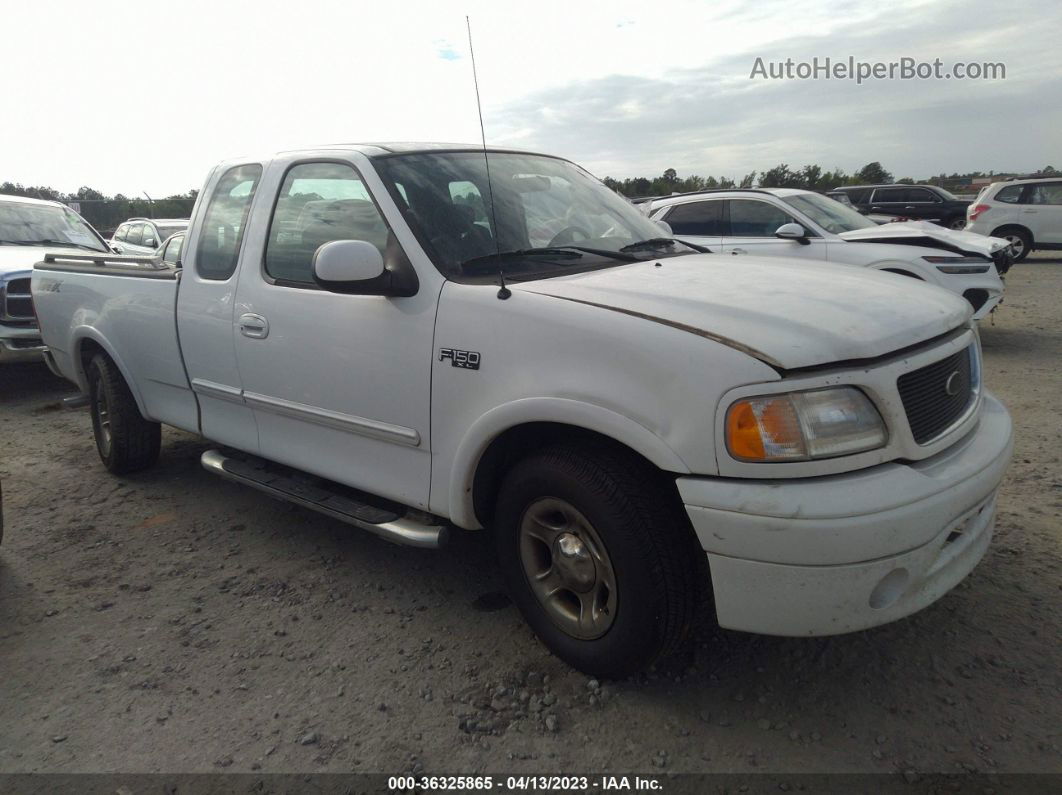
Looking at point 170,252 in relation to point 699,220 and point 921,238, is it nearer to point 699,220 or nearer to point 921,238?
point 699,220

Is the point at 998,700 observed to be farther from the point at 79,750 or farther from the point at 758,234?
the point at 758,234

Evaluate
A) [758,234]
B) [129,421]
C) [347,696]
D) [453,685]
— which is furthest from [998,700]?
[758,234]

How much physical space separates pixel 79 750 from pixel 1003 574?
349 centimetres

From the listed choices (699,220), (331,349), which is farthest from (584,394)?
(699,220)

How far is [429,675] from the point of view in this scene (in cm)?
269

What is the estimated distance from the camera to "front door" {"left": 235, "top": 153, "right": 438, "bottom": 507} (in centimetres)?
286

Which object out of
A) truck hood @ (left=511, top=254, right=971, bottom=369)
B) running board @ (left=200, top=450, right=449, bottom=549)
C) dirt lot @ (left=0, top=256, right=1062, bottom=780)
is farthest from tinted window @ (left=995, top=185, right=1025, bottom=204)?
running board @ (left=200, top=450, right=449, bottom=549)

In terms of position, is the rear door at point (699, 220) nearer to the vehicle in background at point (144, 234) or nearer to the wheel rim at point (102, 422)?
the wheel rim at point (102, 422)

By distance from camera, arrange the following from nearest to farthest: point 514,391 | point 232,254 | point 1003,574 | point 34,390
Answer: point 514,391
point 1003,574
point 232,254
point 34,390

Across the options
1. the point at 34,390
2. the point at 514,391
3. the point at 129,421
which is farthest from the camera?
the point at 34,390

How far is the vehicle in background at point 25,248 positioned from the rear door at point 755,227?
6679 mm

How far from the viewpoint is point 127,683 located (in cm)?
272

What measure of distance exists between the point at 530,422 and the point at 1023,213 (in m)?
17.5

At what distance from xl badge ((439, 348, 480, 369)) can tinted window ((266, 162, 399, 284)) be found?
1.97ft
